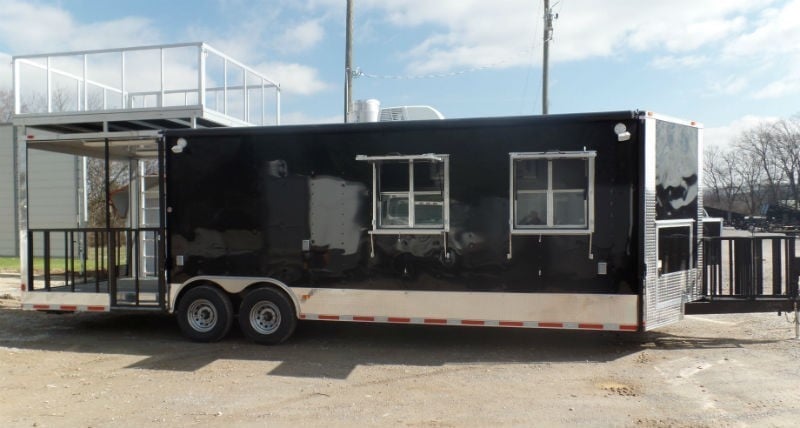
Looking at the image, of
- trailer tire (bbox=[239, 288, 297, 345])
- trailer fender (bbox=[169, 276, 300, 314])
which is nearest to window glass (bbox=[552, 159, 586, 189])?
trailer fender (bbox=[169, 276, 300, 314])

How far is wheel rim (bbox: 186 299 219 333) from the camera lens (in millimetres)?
7902

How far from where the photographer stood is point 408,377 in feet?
20.8

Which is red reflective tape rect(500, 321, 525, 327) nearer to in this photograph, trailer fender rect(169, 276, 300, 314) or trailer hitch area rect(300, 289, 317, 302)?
trailer hitch area rect(300, 289, 317, 302)

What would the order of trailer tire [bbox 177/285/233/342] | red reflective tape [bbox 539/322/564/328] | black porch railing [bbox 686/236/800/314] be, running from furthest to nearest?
trailer tire [bbox 177/285/233/342]
black porch railing [bbox 686/236/800/314]
red reflective tape [bbox 539/322/564/328]

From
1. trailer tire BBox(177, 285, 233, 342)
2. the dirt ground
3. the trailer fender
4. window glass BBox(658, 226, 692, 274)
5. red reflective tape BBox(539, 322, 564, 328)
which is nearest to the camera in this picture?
the dirt ground

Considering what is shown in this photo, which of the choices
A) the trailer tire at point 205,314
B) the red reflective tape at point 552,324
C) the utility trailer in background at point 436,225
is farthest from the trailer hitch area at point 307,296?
the red reflective tape at point 552,324

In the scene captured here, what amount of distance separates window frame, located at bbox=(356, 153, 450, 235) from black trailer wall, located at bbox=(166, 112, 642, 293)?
0.08 metres

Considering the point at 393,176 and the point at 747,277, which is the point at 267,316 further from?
the point at 747,277

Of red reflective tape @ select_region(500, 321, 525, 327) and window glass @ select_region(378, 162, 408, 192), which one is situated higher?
window glass @ select_region(378, 162, 408, 192)

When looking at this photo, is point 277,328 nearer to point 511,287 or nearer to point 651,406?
point 511,287

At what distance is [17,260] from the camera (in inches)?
781

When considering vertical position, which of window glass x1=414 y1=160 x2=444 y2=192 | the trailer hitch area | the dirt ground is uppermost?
window glass x1=414 y1=160 x2=444 y2=192

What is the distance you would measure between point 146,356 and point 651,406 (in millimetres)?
5740

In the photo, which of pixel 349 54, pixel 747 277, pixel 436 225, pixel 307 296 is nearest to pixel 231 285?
pixel 307 296
